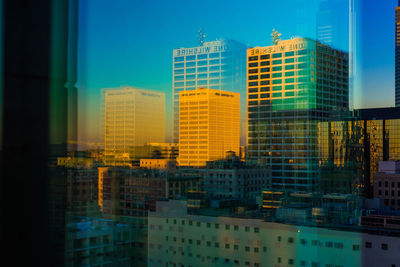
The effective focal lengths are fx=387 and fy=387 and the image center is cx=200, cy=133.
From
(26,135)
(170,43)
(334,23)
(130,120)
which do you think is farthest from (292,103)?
(26,135)

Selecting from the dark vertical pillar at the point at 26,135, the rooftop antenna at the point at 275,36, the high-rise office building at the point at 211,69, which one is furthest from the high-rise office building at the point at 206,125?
the dark vertical pillar at the point at 26,135

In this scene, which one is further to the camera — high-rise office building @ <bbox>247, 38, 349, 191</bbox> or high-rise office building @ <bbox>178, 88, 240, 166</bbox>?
high-rise office building @ <bbox>247, 38, 349, 191</bbox>

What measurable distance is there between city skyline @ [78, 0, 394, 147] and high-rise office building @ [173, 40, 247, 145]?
0.17 feet

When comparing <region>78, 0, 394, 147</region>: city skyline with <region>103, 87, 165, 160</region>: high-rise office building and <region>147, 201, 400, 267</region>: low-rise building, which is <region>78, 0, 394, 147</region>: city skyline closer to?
<region>103, 87, 165, 160</region>: high-rise office building

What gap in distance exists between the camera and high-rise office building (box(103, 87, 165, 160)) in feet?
3.67

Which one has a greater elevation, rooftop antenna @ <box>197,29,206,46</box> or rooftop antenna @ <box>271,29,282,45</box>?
rooftop antenna @ <box>271,29,282,45</box>

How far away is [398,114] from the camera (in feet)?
8.24

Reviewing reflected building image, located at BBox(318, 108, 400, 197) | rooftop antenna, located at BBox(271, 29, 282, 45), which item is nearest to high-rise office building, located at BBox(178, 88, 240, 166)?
rooftop antenna, located at BBox(271, 29, 282, 45)

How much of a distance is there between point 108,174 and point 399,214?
274 centimetres

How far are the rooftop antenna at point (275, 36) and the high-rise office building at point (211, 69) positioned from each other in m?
0.28

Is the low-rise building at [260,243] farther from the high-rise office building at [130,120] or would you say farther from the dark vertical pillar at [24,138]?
the dark vertical pillar at [24,138]

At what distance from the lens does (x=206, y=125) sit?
93.0 inches

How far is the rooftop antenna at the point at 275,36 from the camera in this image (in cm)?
290

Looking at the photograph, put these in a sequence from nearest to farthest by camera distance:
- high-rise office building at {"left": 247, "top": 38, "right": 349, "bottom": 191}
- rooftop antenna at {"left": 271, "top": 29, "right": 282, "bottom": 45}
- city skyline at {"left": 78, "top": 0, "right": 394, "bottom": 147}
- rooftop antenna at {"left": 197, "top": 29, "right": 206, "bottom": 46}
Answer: city skyline at {"left": 78, "top": 0, "right": 394, "bottom": 147}, rooftop antenna at {"left": 197, "top": 29, "right": 206, "bottom": 46}, rooftop antenna at {"left": 271, "top": 29, "right": 282, "bottom": 45}, high-rise office building at {"left": 247, "top": 38, "right": 349, "bottom": 191}
